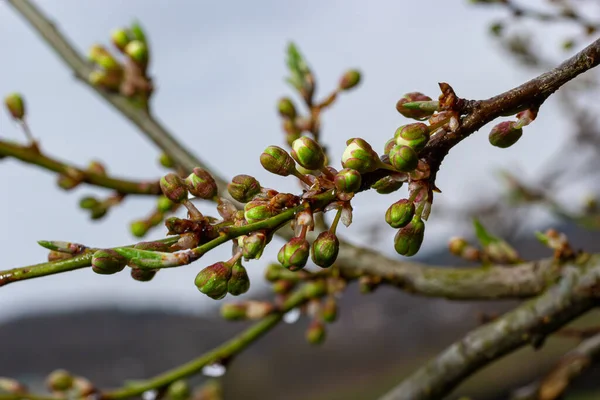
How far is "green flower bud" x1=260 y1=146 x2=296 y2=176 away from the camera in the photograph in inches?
31.1

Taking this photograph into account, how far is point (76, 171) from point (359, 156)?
3.39 feet

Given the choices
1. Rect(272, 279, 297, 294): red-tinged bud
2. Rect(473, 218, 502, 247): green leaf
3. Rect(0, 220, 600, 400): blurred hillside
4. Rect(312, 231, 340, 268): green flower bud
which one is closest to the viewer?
Rect(312, 231, 340, 268): green flower bud

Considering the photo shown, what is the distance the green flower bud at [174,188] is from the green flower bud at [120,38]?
1123 millimetres

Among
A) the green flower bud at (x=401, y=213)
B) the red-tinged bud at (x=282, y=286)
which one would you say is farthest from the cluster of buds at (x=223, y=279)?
the red-tinged bud at (x=282, y=286)

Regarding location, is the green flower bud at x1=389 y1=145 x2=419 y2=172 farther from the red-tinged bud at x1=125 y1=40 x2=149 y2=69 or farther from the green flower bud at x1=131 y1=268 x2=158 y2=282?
the red-tinged bud at x1=125 y1=40 x2=149 y2=69

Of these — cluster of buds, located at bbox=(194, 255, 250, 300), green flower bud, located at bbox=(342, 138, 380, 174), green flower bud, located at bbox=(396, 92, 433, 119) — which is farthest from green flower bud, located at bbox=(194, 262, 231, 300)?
green flower bud, located at bbox=(396, 92, 433, 119)

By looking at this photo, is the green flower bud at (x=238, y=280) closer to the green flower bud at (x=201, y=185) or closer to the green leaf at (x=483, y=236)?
the green flower bud at (x=201, y=185)

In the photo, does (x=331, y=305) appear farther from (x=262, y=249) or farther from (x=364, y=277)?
(x=262, y=249)

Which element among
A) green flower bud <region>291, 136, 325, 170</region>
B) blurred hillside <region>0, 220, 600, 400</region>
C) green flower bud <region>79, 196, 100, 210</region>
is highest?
blurred hillside <region>0, 220, 600, 400</region>

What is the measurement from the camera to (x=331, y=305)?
1728 millimetres

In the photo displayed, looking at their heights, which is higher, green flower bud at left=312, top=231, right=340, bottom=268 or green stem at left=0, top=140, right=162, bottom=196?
green stem at left=0, top=140, right=162, bottom=196

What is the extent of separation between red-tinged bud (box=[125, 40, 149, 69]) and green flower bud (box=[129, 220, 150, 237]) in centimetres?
45

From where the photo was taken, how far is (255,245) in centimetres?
73

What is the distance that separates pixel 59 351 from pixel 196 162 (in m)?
7.07
